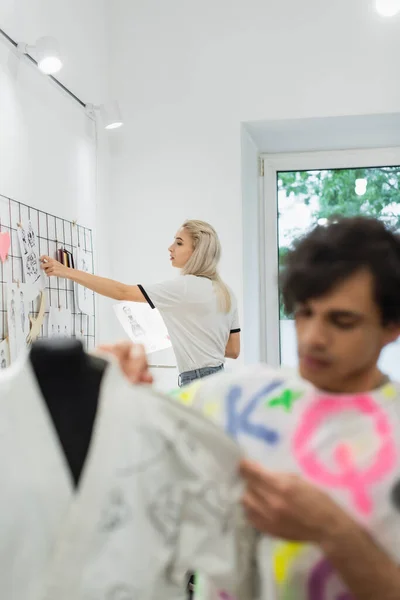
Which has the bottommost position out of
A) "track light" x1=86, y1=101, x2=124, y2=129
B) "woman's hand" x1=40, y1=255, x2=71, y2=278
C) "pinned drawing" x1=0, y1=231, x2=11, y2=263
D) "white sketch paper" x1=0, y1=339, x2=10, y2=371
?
"white sketch paper" x1=0, y1=339, x2=10, y2=371

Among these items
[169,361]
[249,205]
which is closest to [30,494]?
[169,361]

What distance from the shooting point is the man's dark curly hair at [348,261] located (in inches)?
39.2

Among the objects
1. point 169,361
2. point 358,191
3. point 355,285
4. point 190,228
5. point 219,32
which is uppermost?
point 219,32

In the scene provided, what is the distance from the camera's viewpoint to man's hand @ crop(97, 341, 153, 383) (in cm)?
99

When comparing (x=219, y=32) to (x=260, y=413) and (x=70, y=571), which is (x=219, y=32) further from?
(x=70, y=571)

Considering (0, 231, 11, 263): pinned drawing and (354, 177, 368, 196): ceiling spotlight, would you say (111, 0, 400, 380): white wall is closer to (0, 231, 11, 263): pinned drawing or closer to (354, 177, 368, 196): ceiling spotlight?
(354, 177, 368, 196): ceiling spotlight

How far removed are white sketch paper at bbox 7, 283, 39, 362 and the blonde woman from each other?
17cm

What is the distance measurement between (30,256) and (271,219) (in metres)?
1.85

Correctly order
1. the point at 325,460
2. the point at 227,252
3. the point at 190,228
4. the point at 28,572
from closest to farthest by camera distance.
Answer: the point at 28,572 → the point at 325,460 → the point at 190,228 → the point at 227,252

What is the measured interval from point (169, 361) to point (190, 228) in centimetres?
92

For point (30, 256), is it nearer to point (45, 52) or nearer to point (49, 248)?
point (49, 248)

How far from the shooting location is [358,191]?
4.08 m

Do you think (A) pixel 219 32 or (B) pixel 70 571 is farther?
(A) pixel 219 32

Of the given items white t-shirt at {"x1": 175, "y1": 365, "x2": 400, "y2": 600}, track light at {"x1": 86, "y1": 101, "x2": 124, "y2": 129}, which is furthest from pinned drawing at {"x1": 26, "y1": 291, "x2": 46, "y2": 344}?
white t-shirt at {"x1": 175, "y1": 365, "x2": 400, "y2": 600}
